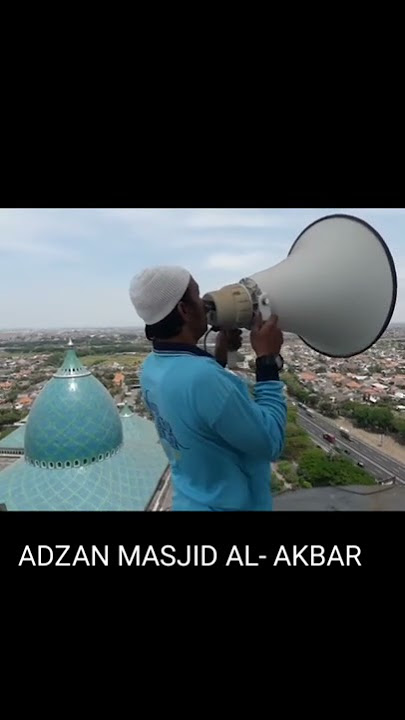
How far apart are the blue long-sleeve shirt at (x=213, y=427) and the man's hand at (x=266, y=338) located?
0.20ft

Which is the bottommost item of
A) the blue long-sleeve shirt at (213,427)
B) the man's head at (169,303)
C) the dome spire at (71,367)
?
the dome spire at (71,367)

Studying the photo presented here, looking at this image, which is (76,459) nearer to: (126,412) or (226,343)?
(126,412)

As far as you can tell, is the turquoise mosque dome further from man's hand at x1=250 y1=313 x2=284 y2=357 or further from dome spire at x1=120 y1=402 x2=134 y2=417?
man's hand at x1=250 y1=313 x2=284 y2=357

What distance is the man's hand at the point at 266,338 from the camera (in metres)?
0.67

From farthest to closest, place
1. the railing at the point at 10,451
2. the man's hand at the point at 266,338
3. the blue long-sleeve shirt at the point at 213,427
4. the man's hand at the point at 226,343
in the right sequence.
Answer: the railing at the point at 10,451
the man's hand at the point at 226,343
the man's hand at the point at 266,338
the blue long-sleeve shirt at the point at 213,427

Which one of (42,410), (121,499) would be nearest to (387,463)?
(121,499)

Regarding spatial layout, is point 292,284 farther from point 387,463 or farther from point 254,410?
point 387,463

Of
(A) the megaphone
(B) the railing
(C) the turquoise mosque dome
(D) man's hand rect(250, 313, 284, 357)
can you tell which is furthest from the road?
(D) man's hand rect(250, 313, 284, 357)


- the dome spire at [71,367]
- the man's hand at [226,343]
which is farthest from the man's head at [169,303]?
the dome spire at [71,367]

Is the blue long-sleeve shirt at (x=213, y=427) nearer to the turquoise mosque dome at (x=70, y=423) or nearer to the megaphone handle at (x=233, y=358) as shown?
the megaphone handle at (x=233, y=358)

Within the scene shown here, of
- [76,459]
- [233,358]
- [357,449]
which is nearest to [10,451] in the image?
[76,459]

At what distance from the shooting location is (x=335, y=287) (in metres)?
0.82

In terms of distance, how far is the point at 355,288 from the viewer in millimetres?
791

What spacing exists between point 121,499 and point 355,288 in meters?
4.24
